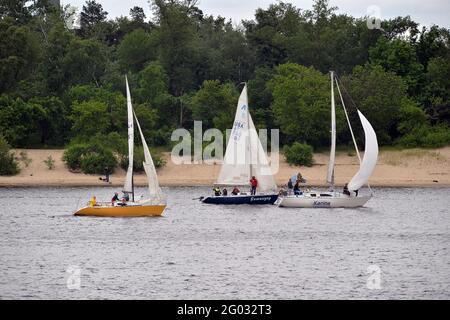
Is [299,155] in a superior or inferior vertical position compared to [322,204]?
superior

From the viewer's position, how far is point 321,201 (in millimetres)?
77250

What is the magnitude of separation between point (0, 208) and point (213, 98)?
107ft

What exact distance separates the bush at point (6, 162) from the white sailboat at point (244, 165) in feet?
84.9

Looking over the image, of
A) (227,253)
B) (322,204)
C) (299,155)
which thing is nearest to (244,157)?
(322,204)

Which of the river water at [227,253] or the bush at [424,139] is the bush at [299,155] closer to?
the bush at [424,139]

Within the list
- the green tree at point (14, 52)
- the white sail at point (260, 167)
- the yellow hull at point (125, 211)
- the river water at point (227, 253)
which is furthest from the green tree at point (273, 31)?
the yellow hull at point (125, 211)

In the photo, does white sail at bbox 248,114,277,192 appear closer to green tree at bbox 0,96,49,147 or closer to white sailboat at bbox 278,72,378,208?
white sailboat at bbox 278,72,378,208

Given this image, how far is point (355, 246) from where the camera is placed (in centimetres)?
6088

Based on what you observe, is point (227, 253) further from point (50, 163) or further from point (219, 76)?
point (219, 76)

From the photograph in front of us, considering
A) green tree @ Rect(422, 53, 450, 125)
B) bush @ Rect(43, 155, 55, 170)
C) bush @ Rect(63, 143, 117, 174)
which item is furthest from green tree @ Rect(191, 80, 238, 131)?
green tree @ Rect(422, 53, 450, 125)

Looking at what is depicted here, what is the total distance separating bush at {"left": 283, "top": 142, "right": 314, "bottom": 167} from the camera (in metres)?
102

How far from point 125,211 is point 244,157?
38.0 ft

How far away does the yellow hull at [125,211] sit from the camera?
69.4m
